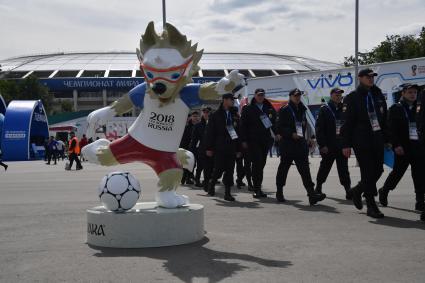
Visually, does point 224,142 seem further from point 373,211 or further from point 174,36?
point 174,36

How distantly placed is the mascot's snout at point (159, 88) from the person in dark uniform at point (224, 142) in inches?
114

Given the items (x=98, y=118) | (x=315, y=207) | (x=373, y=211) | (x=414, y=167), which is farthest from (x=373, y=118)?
(x=98, y=118)

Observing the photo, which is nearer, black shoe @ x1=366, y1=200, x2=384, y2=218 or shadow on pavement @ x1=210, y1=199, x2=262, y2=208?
black shoe @ x1=366, y1=200, x2=384, y2=218

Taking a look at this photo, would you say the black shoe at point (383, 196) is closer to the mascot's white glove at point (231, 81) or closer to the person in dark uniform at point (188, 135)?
the mascot's white glove at point (231, 81)

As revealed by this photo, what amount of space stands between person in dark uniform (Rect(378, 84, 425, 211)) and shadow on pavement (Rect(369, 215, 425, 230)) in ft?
1.93

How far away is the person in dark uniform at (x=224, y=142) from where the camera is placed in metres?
8.22

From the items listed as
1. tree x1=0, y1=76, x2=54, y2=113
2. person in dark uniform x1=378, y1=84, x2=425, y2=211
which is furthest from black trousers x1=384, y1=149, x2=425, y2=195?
tree x1=0, y1=76, x2=54, y2=113

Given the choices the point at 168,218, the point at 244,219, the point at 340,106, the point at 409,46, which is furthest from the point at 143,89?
the point at 409,46

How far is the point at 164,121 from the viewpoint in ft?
18.0

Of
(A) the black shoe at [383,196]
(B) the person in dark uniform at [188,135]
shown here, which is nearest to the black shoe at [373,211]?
(A) the black shoe at [383,196]

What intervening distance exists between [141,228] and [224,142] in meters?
3.60

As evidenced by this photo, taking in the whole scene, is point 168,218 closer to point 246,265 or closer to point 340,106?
point 246,265

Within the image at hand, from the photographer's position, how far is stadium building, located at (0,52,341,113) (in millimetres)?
61906

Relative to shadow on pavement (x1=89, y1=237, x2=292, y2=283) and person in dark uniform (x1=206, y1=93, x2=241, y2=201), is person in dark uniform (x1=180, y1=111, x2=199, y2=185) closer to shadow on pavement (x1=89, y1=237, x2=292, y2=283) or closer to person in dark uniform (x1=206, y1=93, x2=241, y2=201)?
person in dark uniform (x1=206, y1=93, x2=241, y2=201)
